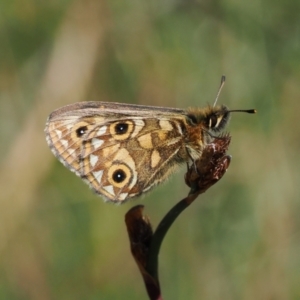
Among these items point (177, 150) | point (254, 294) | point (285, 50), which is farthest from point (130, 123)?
point (285, 50)

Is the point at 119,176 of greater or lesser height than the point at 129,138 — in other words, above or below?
below

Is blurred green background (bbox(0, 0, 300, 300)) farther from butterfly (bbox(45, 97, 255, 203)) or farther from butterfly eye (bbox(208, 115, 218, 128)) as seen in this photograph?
butterfly eye (bbox(208, 115, 218, 128))

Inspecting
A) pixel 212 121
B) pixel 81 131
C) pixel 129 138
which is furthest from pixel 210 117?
pixel 81 131

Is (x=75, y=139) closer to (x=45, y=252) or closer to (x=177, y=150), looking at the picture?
(x=177, y=150)

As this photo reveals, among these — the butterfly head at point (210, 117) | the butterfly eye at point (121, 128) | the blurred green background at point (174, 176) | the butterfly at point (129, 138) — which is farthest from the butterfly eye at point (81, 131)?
the blurred green background at point (174, 176)

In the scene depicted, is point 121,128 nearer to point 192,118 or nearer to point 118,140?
point 118,140

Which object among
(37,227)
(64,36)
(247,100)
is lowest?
(37,227)
